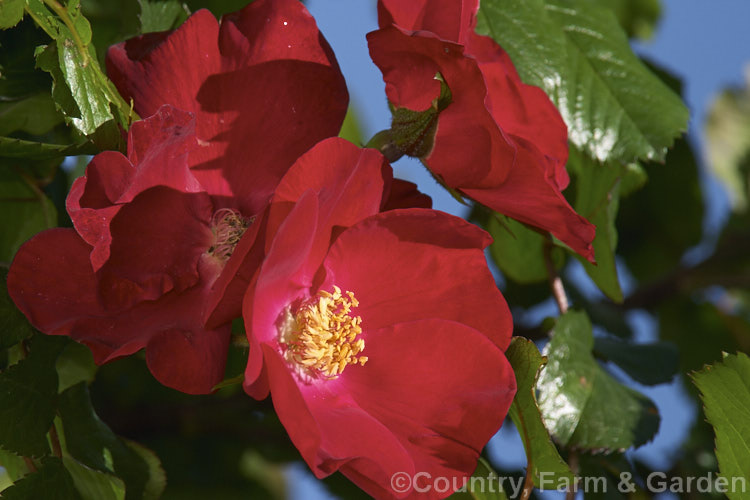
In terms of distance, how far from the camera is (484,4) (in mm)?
789

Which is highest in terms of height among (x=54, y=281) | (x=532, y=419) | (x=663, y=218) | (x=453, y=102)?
(x=453, y=102)

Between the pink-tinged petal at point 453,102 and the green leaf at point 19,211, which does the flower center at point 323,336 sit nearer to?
the pink-tinged petal at point 453,102

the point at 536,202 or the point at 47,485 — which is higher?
the point at 536,202

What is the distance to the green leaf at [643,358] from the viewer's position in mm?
875

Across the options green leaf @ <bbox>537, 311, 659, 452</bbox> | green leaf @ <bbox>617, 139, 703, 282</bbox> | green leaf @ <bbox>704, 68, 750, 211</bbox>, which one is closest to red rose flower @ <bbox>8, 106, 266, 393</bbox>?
green leaf @ <bbox>537, 311, 659, 452</bbox>

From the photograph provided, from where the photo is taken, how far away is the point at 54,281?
20.2 inches

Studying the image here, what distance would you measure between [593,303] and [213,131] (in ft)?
2.30

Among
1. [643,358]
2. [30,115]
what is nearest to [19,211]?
[30,115]

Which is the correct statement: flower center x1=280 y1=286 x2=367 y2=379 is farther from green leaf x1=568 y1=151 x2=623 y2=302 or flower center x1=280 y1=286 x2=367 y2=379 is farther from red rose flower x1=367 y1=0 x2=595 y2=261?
green leaf x1=568 y1=151 x2=623 y2=302

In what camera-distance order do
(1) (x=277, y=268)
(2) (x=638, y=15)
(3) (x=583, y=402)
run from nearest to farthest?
(1) (x=277, y=268) → (3) (x=583, y=402) → (2) (x=638, y=15)

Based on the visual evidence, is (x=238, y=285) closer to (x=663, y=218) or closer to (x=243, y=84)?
(x=243, y=84)

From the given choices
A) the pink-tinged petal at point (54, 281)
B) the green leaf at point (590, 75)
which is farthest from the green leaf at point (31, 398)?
the green leaf at point (590, 75)

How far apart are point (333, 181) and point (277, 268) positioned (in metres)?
0.07

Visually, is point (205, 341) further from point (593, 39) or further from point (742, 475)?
point (593, 39)
